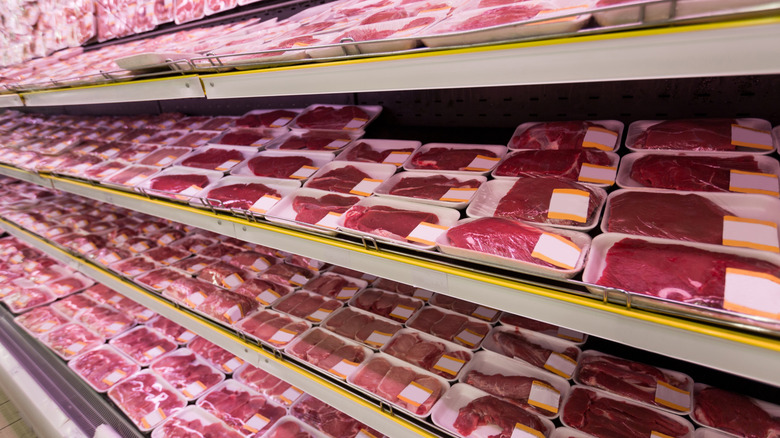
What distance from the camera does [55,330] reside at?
2.67 meters

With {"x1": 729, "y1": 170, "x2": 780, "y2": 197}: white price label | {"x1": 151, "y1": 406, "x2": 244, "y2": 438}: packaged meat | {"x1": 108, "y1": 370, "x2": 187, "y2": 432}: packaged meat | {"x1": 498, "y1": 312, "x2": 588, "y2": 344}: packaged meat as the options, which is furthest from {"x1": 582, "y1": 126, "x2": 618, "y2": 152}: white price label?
{"x1": 108, "y1": 370, "x2": 187, "y2": 432}: packaged meat

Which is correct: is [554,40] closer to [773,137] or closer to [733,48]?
[733,48]

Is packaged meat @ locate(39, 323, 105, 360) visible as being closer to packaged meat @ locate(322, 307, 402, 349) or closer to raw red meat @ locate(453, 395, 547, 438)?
packaged meat @ locate(322, 307, 402, 349)

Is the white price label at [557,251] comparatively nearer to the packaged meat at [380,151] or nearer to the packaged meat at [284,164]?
the packaged meat at [380,151]

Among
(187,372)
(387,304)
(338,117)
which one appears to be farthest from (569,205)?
(187,372)

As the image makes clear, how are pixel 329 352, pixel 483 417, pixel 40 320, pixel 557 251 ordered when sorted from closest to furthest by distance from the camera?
pixel 557 251
pixel 483 417
pixel 329 352
pixel 40 320

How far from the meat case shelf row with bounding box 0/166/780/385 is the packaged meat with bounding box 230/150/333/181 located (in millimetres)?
373

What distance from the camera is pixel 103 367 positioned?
2.32 meters

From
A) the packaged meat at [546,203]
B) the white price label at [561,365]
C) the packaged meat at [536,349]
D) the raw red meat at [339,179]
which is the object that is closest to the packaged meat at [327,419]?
the packaged meat at [536,349]

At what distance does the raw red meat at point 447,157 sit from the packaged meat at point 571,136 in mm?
132

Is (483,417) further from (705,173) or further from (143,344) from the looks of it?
(143,344)

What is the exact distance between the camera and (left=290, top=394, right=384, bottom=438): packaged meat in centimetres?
174

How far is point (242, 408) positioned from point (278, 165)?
121 centimetres

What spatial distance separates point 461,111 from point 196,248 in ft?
6.53
